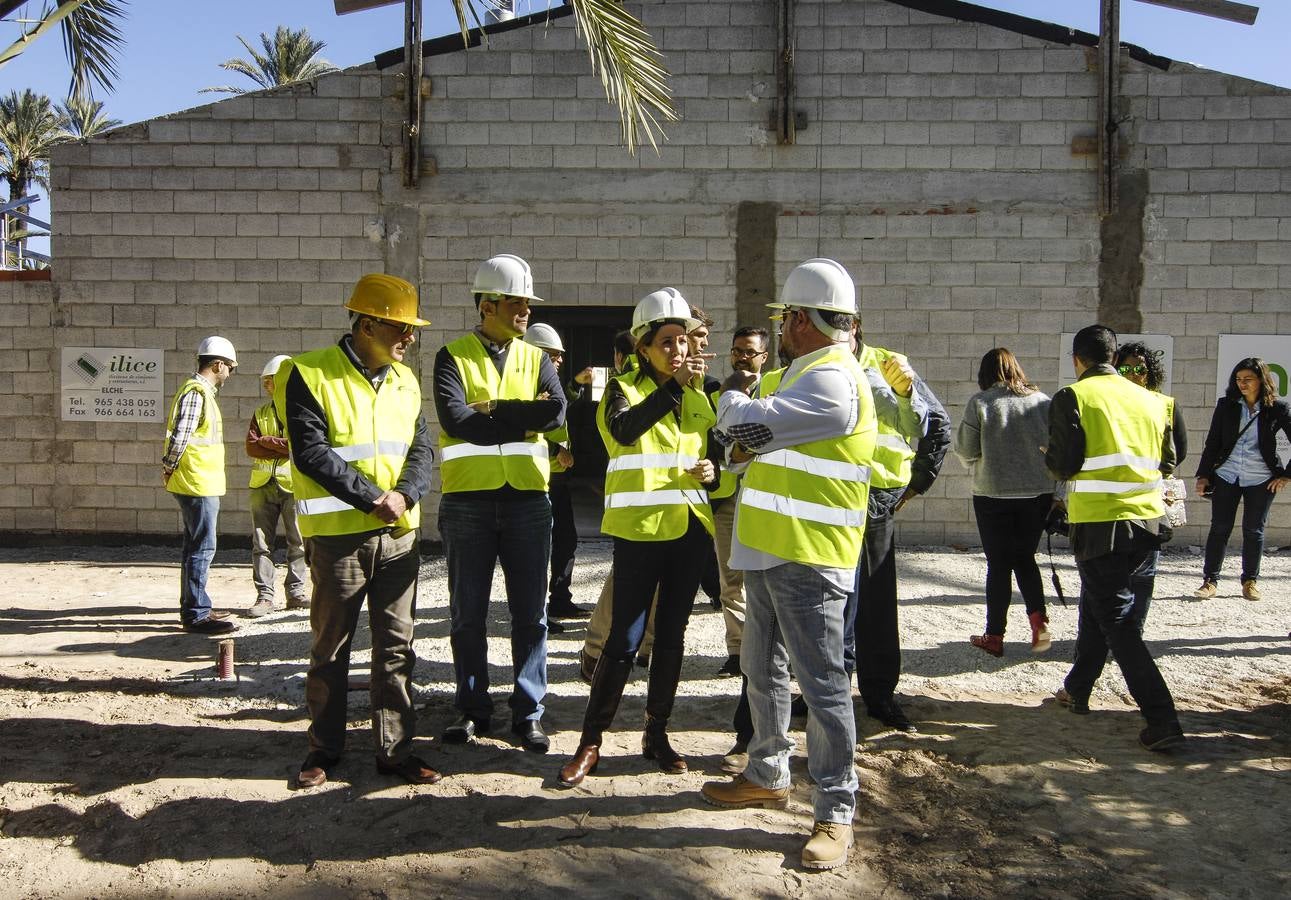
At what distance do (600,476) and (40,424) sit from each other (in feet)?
19.9

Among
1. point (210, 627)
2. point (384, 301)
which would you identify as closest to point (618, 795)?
point (384, 301)

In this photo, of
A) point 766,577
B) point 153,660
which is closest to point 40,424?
point 153,660

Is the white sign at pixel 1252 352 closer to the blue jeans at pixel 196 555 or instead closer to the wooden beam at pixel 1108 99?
the wooden beam at pixel 1108 99

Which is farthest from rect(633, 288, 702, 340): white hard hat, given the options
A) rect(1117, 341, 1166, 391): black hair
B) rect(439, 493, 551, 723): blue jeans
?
rect(1117, 341, 1166, 391): black hair

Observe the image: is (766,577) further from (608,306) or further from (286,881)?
(608,306)

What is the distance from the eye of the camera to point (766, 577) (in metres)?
3.35

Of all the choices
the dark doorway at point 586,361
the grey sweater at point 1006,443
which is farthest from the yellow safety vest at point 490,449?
the dark doorway at point 586,361

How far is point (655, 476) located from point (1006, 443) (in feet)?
8.65

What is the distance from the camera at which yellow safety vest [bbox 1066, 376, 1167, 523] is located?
14.5 feet

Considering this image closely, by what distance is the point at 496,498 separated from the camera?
424cm

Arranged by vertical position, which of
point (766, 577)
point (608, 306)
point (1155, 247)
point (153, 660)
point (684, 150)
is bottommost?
point (153, 660)

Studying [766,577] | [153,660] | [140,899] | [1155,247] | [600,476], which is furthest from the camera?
[600,476]

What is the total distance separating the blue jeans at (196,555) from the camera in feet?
20.7

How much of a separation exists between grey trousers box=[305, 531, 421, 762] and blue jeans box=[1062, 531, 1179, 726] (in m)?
3.01
